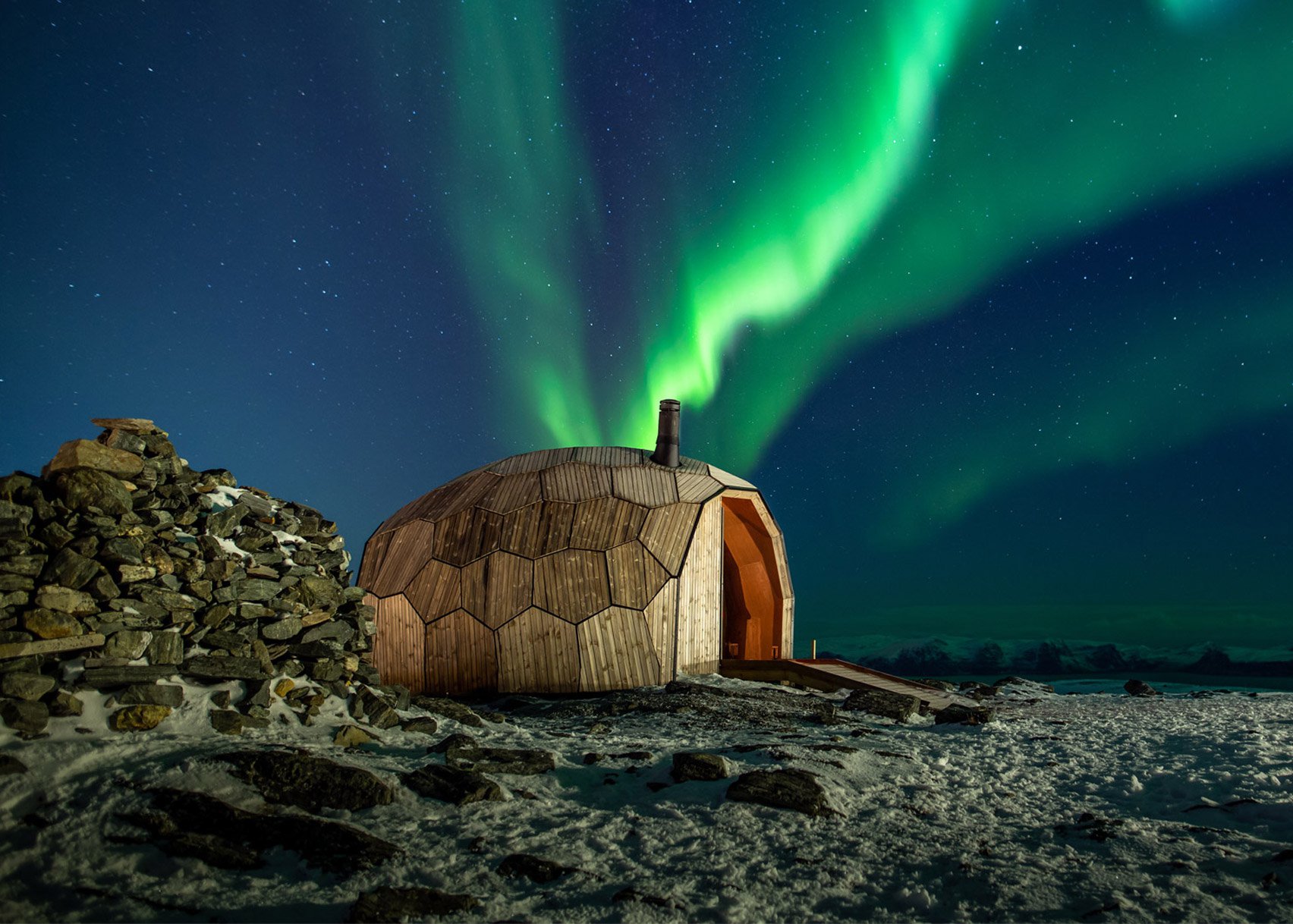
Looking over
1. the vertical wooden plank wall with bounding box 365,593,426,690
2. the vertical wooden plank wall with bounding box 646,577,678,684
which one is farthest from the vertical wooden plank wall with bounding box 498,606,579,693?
the vertical wooden plank wall with bounding box 365,593,426,690

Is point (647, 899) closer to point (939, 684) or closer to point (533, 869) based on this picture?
point (533, 869)

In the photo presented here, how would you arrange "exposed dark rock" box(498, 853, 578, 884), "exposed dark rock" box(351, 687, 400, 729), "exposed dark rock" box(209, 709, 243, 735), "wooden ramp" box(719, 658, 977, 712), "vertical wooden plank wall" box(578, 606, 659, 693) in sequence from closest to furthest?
1. "exposed dark rock" box(498, 853, 578, 884)
2. "exposed dark rock" box(209, 709, 243, 735)
3. "exposed dark rock" box(351, 687, 400, 729)
4. "wooden ramp" box(719, 658, 977, 712)
5. "vertical wooden plank wall" box(578, 606, 659, 693)

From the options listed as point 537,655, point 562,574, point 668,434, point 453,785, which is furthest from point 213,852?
point 668,434

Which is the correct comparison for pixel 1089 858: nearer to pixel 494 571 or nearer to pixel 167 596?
pixel 167 596

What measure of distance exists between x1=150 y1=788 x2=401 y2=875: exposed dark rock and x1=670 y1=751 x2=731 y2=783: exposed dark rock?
7.68ft

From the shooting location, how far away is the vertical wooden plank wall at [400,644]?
45.6ft

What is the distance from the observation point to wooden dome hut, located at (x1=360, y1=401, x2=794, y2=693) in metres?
12.9

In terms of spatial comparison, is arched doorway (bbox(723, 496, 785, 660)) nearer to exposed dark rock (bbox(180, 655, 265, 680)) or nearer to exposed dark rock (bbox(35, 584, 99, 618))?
exposed dark rock (bbox(180, 655, 265, 680))

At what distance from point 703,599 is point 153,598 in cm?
929

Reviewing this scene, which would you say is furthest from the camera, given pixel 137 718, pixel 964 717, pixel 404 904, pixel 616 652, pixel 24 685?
→ pixel 616 652

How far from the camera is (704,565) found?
13922 mm

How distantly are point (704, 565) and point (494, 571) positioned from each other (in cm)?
384

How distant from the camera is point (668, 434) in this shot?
15.4m

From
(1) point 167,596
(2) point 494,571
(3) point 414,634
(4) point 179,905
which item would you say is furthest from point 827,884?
(3) point 414,634
